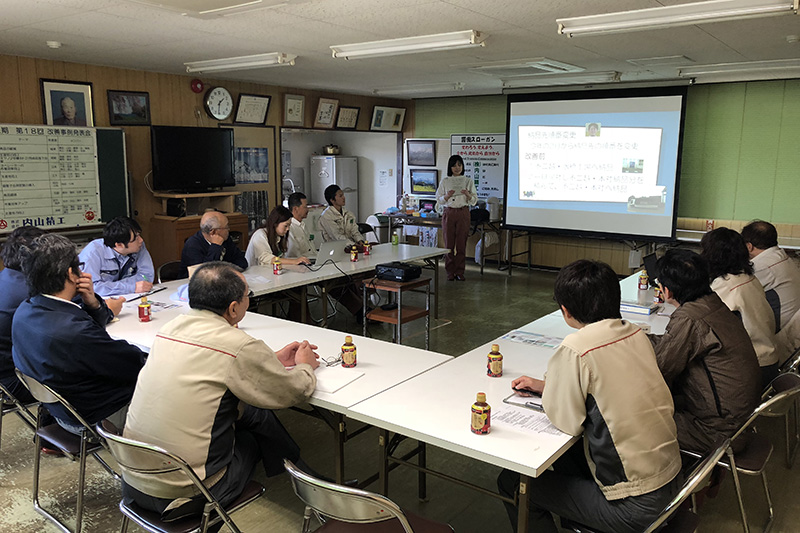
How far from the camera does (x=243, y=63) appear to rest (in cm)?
570

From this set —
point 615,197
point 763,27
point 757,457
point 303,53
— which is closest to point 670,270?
point 757,457

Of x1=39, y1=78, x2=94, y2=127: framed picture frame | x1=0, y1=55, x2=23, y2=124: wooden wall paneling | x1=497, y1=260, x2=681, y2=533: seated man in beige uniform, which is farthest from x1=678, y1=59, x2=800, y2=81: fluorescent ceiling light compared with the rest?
x1=0, y1=55, x2=23, y2=124: wooden wall paneling

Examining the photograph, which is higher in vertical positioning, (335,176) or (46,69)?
(46,69)

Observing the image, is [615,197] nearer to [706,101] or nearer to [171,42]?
[706,101]

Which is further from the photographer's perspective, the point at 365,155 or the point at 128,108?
the point at 365,155

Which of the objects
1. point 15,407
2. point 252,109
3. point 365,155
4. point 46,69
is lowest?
point 15,407

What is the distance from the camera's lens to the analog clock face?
713 cm

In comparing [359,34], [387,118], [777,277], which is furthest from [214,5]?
[387,118]

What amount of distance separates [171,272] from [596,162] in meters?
5.28

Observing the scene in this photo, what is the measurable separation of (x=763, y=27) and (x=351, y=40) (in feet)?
9.97

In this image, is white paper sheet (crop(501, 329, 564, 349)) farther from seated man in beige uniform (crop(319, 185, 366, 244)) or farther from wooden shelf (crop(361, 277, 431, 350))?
seated man in beige uniform (crop(319, 185, 366, 244))

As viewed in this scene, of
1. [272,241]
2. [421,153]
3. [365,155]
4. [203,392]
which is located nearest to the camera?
[203,392]

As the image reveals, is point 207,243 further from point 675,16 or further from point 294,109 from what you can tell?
point 294,109

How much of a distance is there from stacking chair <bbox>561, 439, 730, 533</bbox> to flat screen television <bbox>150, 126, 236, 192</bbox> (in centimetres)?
581
